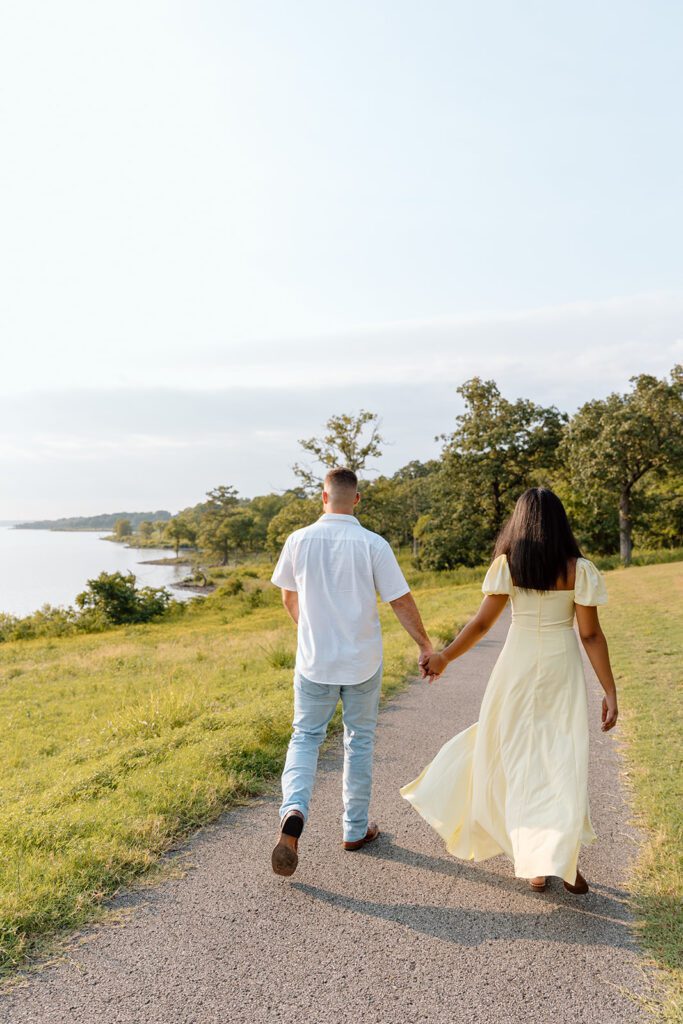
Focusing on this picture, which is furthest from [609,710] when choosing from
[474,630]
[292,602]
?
[292,602]

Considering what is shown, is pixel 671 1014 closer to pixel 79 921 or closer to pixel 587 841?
Answer: pixel 587 841

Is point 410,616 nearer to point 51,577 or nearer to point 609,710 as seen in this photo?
point 609,710

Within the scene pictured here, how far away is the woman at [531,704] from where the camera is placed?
394 centimetres

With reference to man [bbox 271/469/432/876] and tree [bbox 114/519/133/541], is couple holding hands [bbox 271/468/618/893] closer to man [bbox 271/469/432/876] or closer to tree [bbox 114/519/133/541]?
man [bbox 271/469/432/876]

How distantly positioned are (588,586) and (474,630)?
71cm

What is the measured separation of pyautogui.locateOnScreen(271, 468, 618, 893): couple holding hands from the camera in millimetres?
3918

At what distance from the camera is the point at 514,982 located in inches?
120

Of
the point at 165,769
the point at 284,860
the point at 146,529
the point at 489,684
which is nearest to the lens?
the point at 284,860

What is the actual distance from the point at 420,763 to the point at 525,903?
2.43m

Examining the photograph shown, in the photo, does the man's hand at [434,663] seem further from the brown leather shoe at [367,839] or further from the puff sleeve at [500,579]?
the brown leather shoe at [367,839]

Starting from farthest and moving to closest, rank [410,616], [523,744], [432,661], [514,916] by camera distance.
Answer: [432,661], [410,616], [523,744], [514,916]

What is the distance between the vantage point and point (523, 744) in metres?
4.07

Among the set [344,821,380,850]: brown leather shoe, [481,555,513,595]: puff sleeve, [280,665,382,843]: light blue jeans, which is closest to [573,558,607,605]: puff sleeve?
[481,555,513,595]: puff sleeve

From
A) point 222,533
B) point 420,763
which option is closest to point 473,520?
point 420,763
